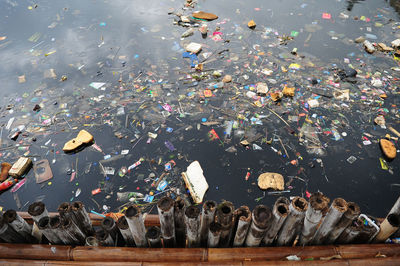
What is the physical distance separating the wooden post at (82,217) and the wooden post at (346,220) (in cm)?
203

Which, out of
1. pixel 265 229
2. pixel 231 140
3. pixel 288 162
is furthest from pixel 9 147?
pixel 288 162

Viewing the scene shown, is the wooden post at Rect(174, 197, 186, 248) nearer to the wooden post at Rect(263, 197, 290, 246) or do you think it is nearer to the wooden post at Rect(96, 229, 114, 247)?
the wooden post at Rect(96, 229, 114, 247)

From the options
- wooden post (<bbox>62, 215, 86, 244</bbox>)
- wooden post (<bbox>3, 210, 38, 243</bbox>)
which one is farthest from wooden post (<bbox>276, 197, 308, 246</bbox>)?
wooden post (<bbox>3, 210, 38, 243</bbox>)

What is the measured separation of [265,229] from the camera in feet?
5.86

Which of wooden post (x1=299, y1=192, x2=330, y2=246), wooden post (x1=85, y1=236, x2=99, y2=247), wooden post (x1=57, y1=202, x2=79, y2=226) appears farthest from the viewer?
wooden post (x1=85, y1=236, x2=99, y2=247)

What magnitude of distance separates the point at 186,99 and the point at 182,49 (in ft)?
5.46

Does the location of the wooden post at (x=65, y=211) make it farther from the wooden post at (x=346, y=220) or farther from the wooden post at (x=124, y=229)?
the wooden post at (x=346, y=220)

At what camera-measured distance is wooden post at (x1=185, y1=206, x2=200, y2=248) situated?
180cm

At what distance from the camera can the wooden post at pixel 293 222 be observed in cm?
175

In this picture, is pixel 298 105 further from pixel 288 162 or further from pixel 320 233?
pixel 320 233

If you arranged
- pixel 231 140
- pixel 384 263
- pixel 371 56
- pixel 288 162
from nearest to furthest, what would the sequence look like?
pixel 384 263 < pixel 288 162 < pixel 231 140 < pixel 371 56

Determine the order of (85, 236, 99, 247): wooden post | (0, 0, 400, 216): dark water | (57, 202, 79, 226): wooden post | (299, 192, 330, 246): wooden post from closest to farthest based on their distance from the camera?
(299, 192, 330, 246): wooden post
(57, 202, 79, 226): wooden post
(85, 236, 99, 247): wooden post
(0, 0, 400, 216): dark water

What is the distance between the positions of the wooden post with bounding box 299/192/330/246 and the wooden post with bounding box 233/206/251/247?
0.46m

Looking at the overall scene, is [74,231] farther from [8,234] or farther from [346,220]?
[346,220]
